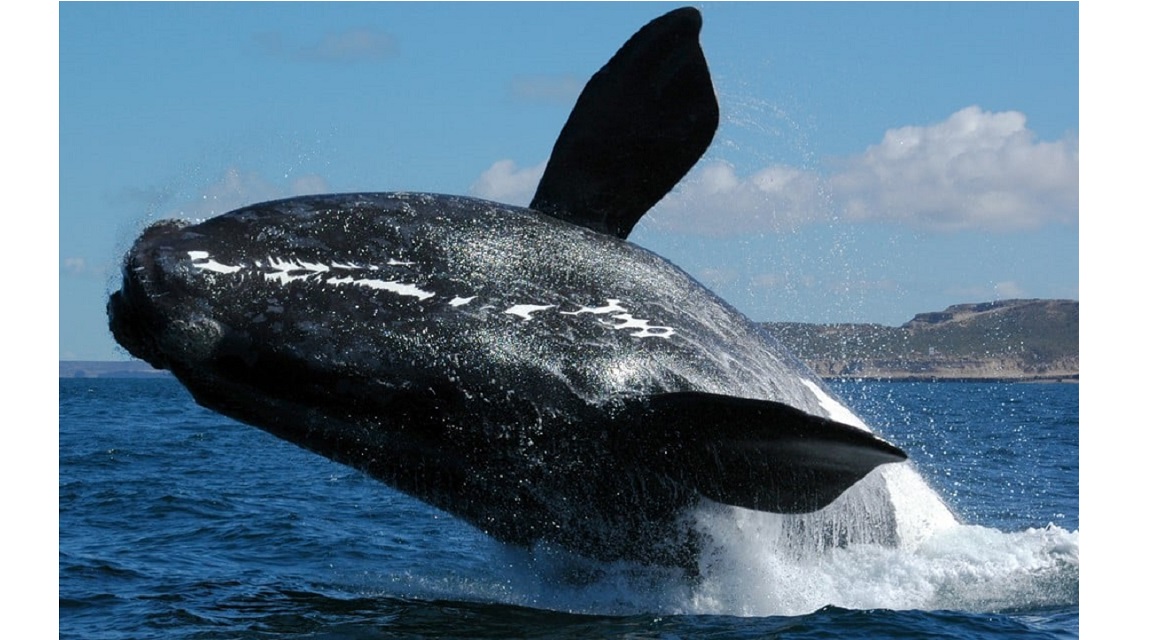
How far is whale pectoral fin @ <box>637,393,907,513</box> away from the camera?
8125mm

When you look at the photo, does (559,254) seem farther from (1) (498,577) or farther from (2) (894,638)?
(2) (894,638)

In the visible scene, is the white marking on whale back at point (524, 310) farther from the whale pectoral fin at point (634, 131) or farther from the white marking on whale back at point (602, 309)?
the whale pectoral fin at point (634, 131)

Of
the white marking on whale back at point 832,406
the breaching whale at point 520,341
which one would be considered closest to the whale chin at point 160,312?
the breaching whale at point 520,341

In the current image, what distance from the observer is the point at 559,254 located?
32.9 ft

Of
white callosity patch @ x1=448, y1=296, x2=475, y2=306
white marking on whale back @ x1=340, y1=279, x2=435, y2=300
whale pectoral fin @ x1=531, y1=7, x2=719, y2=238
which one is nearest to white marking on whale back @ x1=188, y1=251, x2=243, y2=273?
white marking on whale back @ x1=340, y1=279, x2=435, y2=300

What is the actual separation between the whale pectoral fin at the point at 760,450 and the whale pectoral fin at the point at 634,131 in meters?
1.98

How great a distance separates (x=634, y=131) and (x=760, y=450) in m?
3.05

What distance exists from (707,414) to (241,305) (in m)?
3.47

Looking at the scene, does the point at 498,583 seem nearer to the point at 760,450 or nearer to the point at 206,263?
the point at 760,450

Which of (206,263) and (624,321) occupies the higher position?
(206,263)

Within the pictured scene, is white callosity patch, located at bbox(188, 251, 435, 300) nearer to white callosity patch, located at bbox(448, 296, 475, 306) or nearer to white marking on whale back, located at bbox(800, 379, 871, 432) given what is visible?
white callosity patch, located at bbox(448, 296, 475, 306)

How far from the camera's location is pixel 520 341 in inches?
374

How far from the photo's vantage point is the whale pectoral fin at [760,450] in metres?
8.12

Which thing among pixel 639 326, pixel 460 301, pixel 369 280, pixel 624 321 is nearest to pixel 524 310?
pixel 460 301
